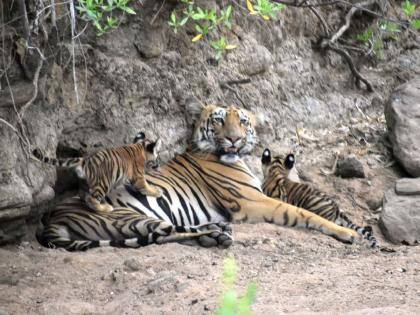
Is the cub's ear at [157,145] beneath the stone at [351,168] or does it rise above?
above

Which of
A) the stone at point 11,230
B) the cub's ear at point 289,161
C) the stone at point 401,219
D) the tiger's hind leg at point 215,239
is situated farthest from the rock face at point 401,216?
the stone at point 11,230

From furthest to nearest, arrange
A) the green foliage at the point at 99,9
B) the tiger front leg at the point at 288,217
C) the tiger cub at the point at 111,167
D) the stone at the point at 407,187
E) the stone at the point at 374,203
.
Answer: the stone at the point at 374,203
the stone at the point at 407,187
the tiger front leg at the point at 288,217
the tiger cub at the point at 111,167
the green foliage at the point at 99,9

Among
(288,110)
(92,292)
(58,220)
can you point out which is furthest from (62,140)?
(288,110)

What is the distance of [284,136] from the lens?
29.4 ft

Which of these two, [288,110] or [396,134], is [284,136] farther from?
[396,134]

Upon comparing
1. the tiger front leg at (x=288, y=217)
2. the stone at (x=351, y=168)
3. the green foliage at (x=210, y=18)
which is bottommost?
the tiger front leg at (x=288, y=217)

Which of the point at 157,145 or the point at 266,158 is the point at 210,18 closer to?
the point at 157,145

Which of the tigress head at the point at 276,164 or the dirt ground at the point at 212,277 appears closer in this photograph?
the dirt ground at the point at 212,277

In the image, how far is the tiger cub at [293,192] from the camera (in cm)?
763

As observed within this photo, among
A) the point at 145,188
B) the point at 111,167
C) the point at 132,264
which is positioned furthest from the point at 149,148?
the point at 132,264

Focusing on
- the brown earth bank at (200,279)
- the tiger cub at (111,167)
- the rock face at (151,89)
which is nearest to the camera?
the brown earth bank at (200,279)

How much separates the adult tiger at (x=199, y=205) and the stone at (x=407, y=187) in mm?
812

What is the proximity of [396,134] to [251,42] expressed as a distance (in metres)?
1.70

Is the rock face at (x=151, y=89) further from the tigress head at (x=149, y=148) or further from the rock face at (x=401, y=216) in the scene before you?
the rock face at (x=401, y=216)
